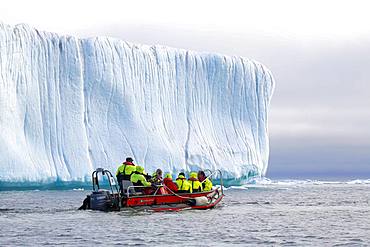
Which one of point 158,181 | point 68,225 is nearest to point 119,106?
point 158,181

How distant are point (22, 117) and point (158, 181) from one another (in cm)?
1017

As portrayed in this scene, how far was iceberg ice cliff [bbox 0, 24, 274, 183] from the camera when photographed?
25.4 metres

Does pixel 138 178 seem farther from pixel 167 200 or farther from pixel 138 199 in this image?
pixel 167 200

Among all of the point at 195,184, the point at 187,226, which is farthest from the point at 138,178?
the point at 187,226

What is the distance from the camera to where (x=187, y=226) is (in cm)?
1390

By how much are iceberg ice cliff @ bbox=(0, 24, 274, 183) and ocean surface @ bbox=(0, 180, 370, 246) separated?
655 centimetres

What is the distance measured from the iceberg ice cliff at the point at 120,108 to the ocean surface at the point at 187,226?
21.5ft

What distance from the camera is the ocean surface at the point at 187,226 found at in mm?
11820

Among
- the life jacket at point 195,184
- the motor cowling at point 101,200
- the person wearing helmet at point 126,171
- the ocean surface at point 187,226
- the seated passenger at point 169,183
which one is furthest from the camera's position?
the life jacket at point 195,184

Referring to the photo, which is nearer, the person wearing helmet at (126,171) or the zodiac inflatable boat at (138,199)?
the zodiac inflatable boat at (138,199)

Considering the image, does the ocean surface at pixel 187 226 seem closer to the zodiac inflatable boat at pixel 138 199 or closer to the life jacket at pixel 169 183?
the zodiac inflatable boat at pixel 138 199

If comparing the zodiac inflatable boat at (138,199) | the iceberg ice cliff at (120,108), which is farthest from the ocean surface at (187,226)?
the iceberg ice cliff at (120,108)

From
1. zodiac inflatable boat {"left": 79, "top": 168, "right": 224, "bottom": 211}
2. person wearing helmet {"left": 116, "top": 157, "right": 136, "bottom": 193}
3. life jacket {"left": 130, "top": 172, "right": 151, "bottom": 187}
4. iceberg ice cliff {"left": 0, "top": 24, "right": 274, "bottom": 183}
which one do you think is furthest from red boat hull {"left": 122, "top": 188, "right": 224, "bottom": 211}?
iceberg ice cliff {"left": 0, "top": 24, "right": 274, "bottom": 183}

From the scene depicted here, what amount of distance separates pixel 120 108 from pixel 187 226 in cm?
1454
